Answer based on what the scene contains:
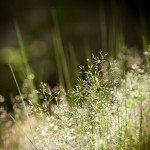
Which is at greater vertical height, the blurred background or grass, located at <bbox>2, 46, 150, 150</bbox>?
the blurred background

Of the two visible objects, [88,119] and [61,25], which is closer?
[88,119]

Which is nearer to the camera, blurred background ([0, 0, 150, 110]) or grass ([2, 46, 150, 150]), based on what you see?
grass ([2, 46, 150, 150])

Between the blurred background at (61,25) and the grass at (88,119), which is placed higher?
the blurred background at (61,25)

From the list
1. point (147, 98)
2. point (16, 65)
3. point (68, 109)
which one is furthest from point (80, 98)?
point (16, 65)

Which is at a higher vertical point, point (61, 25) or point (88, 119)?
point (61, 25)

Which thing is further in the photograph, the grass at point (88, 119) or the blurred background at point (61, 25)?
the blurred background at point (61, 25)

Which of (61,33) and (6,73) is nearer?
(6,73)

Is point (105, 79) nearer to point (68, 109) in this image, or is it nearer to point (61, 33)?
point (68, 109)

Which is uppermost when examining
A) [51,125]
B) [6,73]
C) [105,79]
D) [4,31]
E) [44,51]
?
[4,31]
